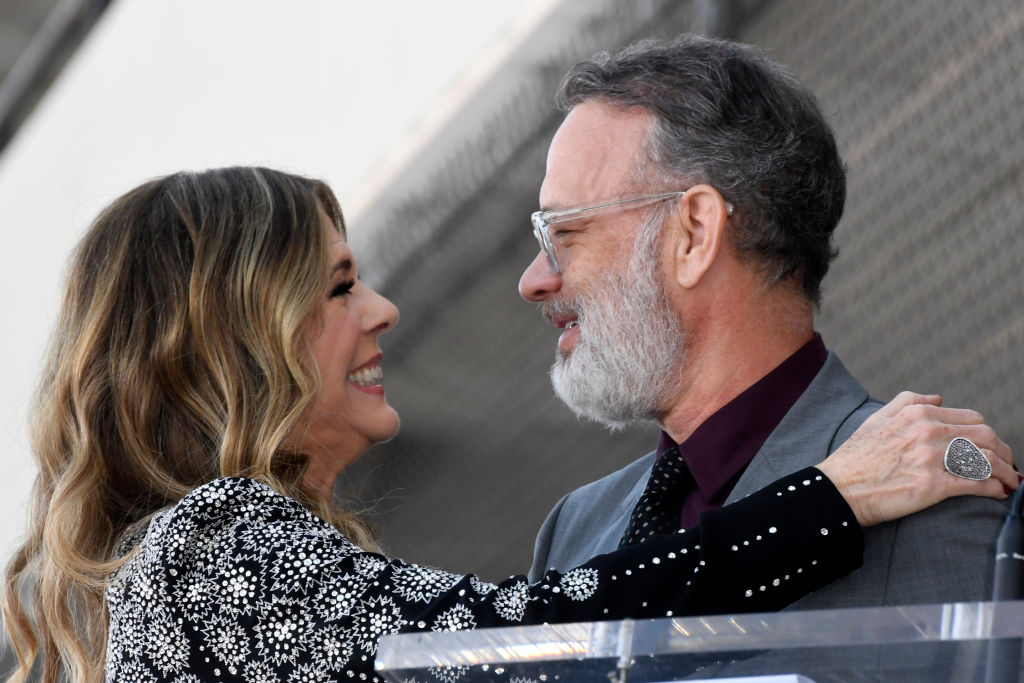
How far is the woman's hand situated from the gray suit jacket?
4cm

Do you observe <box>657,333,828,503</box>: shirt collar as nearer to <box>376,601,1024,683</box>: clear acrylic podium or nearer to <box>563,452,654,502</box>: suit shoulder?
<box>563,452,654,502</box>: suit shoulder

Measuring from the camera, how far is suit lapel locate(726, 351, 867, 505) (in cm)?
182

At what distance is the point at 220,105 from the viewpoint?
3.77 metres

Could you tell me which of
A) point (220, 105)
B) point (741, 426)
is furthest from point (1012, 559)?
point (220, 105)

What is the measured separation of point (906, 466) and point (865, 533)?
11cm

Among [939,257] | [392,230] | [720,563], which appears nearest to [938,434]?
[720,563]

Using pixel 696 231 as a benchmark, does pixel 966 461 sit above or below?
below

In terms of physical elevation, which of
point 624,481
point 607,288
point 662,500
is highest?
point 607,288

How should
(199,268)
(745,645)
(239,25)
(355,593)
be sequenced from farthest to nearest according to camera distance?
(239,25) → (199,268) → (355,593) → (745,645)

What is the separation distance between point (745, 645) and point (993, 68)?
7.53 ft

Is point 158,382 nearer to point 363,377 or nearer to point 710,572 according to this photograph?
point 363,377

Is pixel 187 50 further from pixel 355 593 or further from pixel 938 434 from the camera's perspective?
pixel 938 434

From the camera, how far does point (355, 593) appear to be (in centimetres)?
166

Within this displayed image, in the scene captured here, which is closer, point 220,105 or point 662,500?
point 662,500
